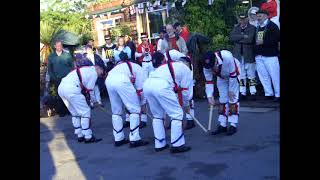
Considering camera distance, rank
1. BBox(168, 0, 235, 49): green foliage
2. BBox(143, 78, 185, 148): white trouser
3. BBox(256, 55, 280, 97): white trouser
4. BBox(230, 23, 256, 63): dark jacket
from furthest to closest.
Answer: BBox(168, 0, 235, 49): green foliage
BBox(230, 23, 256, 63): dark jacket
BBox(256, 55, 280, 97): white trouser
BBox(143, 78, 185, 148): white trouser

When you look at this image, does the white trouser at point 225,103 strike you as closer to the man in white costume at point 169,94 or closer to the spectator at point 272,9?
the man in white costume at point 169,94

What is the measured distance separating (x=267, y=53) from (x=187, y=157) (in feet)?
14.2

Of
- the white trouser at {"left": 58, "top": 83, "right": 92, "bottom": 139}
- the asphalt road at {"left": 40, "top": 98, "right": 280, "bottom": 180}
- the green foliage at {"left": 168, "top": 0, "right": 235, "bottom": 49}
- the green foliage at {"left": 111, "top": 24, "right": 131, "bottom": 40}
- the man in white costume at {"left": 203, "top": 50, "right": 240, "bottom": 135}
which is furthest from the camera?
the green foliage at {"left": 111, "top": 24, "right": 131, "bottom": 40}

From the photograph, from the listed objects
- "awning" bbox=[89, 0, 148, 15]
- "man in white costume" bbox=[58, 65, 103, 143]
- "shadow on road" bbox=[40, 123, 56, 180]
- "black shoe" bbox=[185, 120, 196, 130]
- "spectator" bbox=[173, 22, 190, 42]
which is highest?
"awning" bbox=[89, 0, 148, 15]

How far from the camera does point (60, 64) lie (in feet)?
38.8

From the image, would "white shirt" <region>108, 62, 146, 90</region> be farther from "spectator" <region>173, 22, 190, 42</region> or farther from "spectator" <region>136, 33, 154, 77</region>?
"spectator" <region>136, 33, 154, 77</region>

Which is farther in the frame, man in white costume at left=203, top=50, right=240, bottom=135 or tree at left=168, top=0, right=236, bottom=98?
tree at left=168, top=0, right=236, bottom=98

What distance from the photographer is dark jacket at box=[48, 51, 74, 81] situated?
38.7 feet

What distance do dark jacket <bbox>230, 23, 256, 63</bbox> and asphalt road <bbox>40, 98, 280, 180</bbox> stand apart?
167 cm

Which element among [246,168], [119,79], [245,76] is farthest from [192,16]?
[246,168]

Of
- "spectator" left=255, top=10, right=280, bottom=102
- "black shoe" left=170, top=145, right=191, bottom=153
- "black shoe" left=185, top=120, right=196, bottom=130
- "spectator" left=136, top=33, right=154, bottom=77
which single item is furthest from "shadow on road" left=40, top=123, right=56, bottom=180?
"spectator" left=255, top=10, right=280, bottom=102

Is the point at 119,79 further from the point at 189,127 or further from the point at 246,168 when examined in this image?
the point at 246,168
